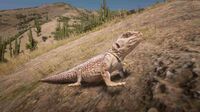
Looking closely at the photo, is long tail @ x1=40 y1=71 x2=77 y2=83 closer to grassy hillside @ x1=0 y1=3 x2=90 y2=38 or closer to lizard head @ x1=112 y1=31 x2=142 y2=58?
lizard head @ x1=112 y1=31 x2=142 y2=58

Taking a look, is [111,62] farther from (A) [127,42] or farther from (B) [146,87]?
(B) [146,87]

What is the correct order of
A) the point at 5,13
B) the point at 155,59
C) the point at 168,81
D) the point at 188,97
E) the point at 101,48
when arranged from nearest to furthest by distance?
the point at 188,97 → the point at 168,81 → the point at 155,59 → the point at 101,48 → the point at 5,13

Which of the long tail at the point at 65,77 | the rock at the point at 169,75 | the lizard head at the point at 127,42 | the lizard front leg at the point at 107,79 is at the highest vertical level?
the lizard head at the point at 127,42

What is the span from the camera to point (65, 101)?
28.2 ft

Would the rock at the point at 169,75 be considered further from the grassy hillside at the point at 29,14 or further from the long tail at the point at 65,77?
the grassy hillside at the point at 29,14

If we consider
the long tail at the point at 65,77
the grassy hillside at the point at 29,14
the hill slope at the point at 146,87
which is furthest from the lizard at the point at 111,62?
the grassy hillside at the point at 29,14

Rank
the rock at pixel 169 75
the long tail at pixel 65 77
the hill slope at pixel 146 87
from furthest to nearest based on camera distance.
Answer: the long tail at pixel 65 77
the rock at pixel 169 75
the hill slope at pixel 146 87

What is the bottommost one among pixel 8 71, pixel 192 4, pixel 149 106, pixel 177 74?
pixel 8 71

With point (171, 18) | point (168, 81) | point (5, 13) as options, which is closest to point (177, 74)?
point (168, 81)

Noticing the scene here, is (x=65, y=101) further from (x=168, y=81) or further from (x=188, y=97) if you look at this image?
(x=188, y=97)

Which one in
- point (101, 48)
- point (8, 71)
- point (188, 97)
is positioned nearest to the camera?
point (188, 97)

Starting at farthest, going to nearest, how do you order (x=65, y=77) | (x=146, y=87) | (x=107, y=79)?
(x=65, y=77) < (x=107, y=79) < (x=146, y=87)

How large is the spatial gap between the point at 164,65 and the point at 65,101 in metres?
2.86

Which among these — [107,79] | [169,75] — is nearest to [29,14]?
[107,79]
